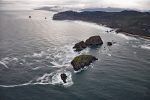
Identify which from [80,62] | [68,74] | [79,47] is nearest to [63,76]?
[68,74]

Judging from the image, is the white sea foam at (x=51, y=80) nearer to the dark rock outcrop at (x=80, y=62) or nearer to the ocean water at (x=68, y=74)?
the ocean water at (x=68, y=74)

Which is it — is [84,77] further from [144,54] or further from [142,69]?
[144,54]

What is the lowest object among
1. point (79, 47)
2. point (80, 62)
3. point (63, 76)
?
point (63, 76)

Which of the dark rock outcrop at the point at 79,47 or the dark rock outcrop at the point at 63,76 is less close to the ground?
the dark rock outcrop at the point at 79,47

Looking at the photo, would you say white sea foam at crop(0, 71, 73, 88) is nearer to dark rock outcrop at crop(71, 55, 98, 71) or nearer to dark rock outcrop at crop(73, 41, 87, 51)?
dark rock outcrop at crop(71, 55, 98, 71)

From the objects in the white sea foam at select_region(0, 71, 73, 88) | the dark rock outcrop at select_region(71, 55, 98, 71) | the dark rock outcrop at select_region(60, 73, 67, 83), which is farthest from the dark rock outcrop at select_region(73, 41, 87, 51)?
the dark rock outcrop at select_region(60, 73, 67, 83)

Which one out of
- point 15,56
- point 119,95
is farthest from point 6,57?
point 119,95

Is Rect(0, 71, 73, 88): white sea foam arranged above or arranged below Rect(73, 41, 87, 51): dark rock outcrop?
below

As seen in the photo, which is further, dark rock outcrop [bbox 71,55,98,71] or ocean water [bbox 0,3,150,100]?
dark rock outcrop [bbox 71,55,98,71]

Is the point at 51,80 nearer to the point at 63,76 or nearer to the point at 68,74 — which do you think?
the point at 63,76

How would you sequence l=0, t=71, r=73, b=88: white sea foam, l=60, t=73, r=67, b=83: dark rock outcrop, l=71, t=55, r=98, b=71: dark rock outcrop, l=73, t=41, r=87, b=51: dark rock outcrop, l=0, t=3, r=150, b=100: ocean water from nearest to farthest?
l=0, t=3, r=150, b=100: ocean water
l=0, t=71, r=73, b=88: white sea foam
l=60, t=73, r=67, b=83: dark rock outcrop
l=71, t=55, r=98, b=71: dark rock outcrop
l=73, t=41, r=87, b=51: dark rock outcrop

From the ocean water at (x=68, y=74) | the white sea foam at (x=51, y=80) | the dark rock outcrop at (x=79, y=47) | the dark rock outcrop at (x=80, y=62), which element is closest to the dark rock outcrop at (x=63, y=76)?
the white sea foam at (x=51, y=80)
